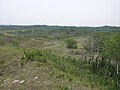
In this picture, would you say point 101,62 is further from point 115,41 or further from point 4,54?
point 4,54

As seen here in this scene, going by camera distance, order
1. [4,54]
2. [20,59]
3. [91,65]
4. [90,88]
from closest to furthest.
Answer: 1. [90,88]
2. [20,59]
3. [4,54]
4. [91,65]

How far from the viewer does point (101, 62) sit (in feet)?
96.4

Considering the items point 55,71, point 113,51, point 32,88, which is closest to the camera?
point 32,88

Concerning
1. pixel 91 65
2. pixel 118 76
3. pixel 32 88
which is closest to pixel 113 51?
pixel 118 76

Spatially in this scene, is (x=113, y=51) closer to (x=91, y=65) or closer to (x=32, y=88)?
(x=91, y=65)

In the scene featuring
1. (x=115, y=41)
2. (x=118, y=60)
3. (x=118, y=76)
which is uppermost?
(x=115, y=41)

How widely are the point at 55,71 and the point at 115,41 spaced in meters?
10.8

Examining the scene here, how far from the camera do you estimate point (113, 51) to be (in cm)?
2262

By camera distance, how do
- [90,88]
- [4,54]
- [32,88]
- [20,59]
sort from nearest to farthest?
1. [32,88]
2. [90,88]
3. [20,59]
4. [4,54]

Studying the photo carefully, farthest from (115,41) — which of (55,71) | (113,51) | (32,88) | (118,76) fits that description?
(32,88)

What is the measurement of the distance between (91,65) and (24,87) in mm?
17009

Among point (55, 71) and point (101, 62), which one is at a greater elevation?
point (55, 71)

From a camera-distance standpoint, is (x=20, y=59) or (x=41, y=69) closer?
(x=41, y=69)

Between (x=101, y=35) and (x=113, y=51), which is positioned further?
(x=101, y=35)
